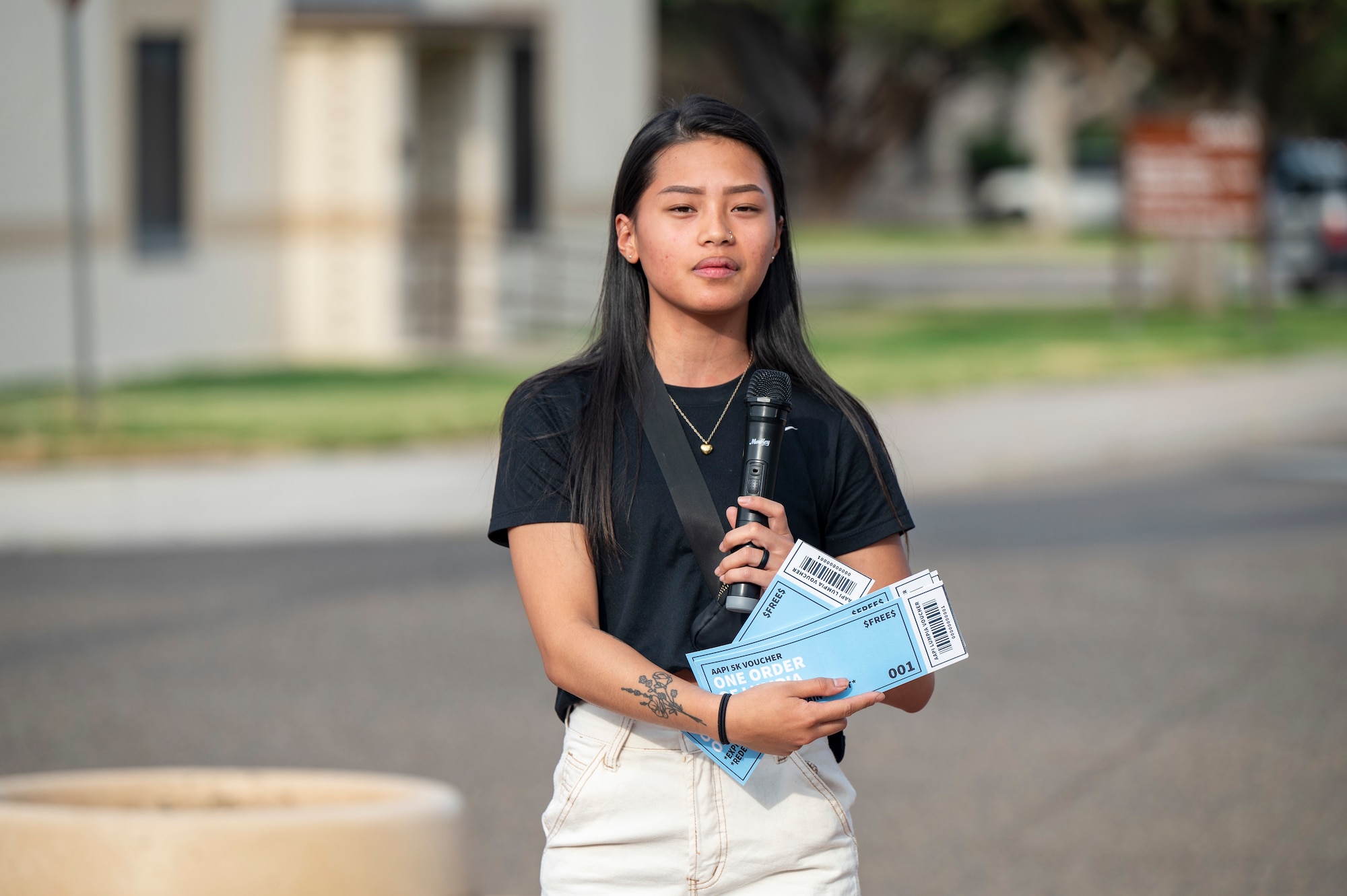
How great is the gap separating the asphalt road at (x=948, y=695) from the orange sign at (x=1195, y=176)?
11.0 meters

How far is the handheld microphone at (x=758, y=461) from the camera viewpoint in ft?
7.41

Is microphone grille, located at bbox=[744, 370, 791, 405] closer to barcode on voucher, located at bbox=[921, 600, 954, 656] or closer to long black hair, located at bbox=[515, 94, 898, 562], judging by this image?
long black hair, located at bbox=[515, 94, 898, 562]

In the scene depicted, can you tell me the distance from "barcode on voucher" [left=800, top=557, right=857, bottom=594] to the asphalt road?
197cm

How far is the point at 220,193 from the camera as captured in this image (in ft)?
57.4

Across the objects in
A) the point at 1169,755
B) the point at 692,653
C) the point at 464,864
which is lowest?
the point at 1169,755

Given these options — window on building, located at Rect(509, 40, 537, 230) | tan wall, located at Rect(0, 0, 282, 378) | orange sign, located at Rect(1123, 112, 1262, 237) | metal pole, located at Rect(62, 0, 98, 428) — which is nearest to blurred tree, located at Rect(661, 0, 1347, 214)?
window on building, located at Rect(509, 40, 537, 230)

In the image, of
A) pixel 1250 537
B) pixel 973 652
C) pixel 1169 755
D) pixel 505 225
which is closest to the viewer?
Result: pixel 1169 755

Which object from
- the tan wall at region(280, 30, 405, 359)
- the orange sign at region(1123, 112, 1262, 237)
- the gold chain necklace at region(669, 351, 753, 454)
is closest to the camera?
the gold chain necklace at region(669, 351, 753, 454)

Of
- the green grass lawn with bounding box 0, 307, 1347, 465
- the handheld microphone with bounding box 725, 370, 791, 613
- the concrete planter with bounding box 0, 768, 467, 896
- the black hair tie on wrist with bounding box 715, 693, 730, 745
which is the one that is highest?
the handheld microphone with bounding box 725, 370, 791, 613

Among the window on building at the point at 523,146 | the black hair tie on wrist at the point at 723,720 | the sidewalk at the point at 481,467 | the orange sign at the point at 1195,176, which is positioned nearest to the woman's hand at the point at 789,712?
the black hair tie on wrist at the point at 723,720

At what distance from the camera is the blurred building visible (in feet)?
52.0

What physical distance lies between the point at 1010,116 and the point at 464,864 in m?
70.2

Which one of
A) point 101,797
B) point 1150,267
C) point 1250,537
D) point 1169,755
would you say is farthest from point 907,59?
point 101,797

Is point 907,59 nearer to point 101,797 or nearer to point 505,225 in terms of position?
point 505,225
